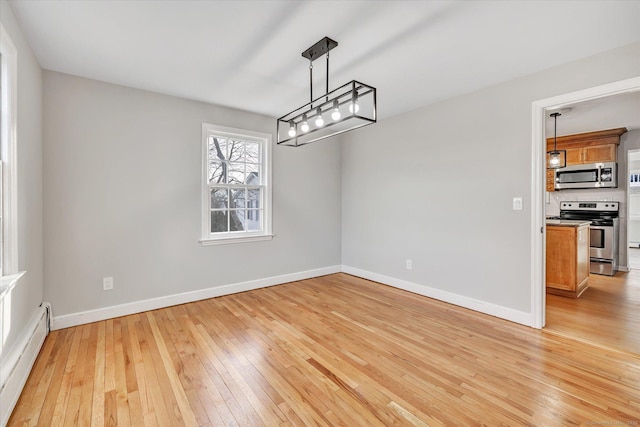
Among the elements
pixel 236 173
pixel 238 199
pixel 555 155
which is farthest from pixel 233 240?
pixel 555 155

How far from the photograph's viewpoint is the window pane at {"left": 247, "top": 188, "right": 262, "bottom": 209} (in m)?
4.16

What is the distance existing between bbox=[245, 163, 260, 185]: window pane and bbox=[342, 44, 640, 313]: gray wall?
1624 mm

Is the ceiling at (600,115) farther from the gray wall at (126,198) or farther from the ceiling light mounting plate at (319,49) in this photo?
the gray wall at (126,198)

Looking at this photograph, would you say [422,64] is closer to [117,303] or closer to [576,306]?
[576,306]

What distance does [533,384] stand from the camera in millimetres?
1954

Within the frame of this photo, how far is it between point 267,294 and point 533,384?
9.44 feet

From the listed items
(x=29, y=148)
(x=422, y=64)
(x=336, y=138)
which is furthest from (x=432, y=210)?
(x=29, y=148)

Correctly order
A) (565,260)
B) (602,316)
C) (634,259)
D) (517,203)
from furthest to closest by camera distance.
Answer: (634,259) → (565,260) → (602,316) → (517,203)

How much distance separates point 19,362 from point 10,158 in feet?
4.36

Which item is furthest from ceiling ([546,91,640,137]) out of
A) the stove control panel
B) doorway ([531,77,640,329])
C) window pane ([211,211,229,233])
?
window pane ([211,211,229,233])

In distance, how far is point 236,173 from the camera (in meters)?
4.02

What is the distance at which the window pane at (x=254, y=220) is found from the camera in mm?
4180

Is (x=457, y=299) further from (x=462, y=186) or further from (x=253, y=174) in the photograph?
(x=253, y=174)

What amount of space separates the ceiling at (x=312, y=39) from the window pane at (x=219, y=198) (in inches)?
50.2
